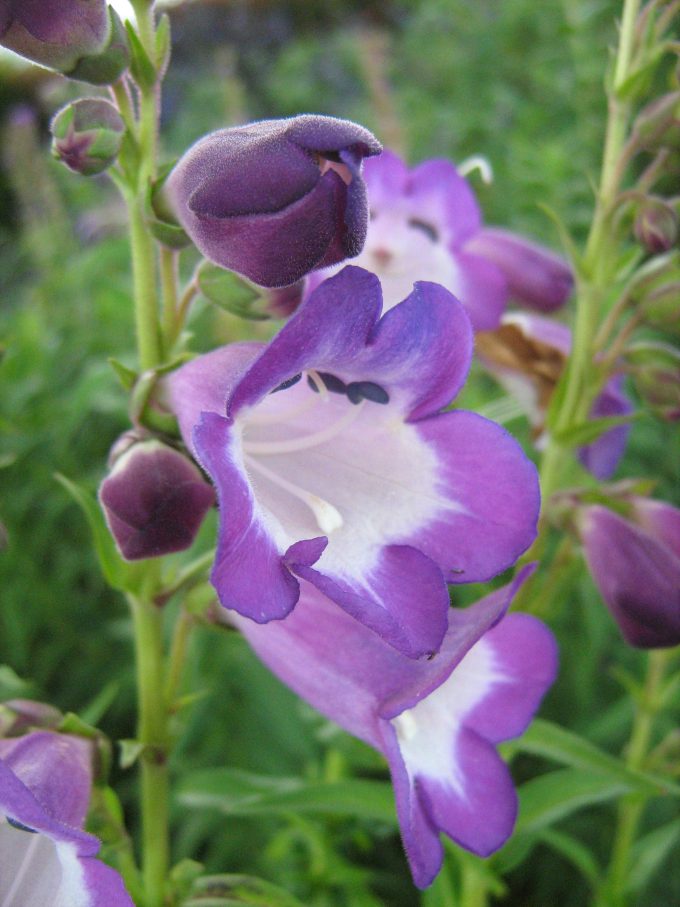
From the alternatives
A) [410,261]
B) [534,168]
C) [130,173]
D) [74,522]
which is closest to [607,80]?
[410,261]

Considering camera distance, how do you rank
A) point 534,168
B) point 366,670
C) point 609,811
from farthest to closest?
point 534,168
point 609,811
point 366,670

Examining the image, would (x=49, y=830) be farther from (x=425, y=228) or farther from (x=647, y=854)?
(x=647, y=854)

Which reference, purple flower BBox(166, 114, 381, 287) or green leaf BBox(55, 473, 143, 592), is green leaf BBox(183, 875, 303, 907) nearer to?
green leaf BBox(55, 473, 143, 592)

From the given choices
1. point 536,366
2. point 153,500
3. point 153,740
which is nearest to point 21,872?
point 153,740

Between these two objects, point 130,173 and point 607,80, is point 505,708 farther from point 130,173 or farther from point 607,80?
point 607,80

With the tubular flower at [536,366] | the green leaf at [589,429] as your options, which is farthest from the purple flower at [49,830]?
the tubular flower at [536,366]

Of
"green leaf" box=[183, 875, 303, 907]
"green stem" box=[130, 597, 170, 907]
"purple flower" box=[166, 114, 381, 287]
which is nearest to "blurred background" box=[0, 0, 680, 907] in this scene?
"green stem" box=[130, 597, 170, 907]

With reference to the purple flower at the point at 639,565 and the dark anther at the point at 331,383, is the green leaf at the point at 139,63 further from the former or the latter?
the purple flower at the point at 639,565
